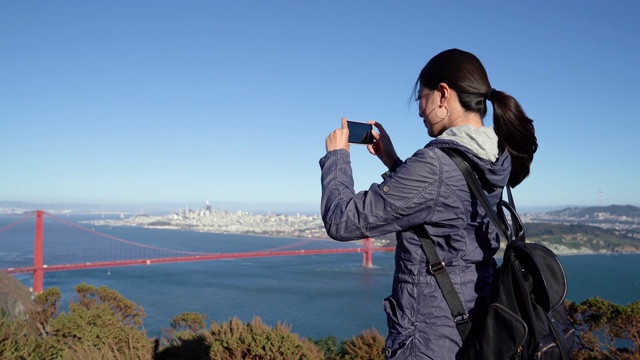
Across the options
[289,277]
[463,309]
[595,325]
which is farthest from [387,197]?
[289,277]

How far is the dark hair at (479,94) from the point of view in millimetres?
718

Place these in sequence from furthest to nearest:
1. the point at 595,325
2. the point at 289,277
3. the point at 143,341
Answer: the point at 289,277 → the point at 595,325 → the point at 143,341

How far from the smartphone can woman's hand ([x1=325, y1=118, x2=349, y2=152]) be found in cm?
5

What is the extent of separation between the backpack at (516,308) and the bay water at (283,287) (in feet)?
43.5

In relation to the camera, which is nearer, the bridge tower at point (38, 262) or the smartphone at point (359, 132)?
the smartphone at point (359, 132)

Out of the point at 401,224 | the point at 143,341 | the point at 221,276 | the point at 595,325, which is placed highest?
the point at 401,224

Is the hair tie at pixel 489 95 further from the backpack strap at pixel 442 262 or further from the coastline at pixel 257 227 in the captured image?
the coastline at pixel 257 227

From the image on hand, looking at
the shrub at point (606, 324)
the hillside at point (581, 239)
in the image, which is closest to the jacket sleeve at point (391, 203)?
the shrub at point (606, 324)

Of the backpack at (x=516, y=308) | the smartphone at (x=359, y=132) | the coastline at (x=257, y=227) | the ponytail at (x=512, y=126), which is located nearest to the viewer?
the backpack at (x=516, y=308)

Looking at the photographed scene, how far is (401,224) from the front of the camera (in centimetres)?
66

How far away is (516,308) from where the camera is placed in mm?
612

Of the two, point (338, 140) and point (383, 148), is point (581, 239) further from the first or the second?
point (338, 140)

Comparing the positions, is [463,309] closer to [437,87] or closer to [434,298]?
[434,298]

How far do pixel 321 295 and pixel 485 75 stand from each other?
21139 mm
